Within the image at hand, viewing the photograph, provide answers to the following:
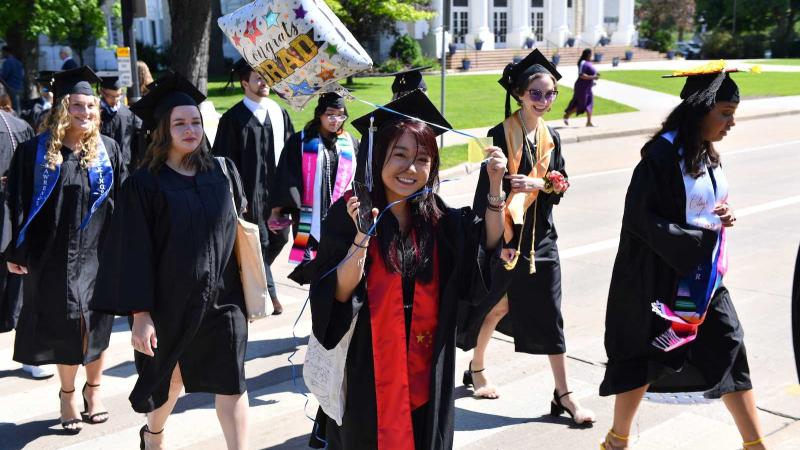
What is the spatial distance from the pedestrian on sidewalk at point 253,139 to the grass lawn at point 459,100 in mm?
11919

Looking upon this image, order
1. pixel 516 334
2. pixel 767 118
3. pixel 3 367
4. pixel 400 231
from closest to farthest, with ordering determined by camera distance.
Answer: pixel 400 231, pixel 516 334, pixel 3 367, pixel 767 118

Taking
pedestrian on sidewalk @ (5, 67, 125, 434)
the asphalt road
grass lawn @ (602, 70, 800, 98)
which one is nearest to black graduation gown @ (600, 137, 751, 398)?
the asphalt road

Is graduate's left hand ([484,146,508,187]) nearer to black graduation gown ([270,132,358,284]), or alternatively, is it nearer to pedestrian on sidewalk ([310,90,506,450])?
pedestrian on sidewalk ([310,90,506,450])

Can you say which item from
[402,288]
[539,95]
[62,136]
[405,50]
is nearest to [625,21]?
[405,50]

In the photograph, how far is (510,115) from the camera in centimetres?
500

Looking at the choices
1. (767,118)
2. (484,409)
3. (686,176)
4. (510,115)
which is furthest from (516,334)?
(767,118)

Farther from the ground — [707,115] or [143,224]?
[707,115]

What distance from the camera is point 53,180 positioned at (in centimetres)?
486

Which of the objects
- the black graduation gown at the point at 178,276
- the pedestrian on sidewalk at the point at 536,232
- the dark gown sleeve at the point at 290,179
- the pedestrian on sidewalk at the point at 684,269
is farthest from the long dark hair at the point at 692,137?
the dark gown sleeve at the point at 290,179

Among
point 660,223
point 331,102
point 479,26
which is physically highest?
point 479,26

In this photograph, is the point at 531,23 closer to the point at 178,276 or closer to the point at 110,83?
the point at 110,83

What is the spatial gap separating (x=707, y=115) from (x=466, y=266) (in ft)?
4.71

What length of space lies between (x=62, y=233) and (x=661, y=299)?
334cm

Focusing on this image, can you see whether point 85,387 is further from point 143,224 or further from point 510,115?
point 510,115
